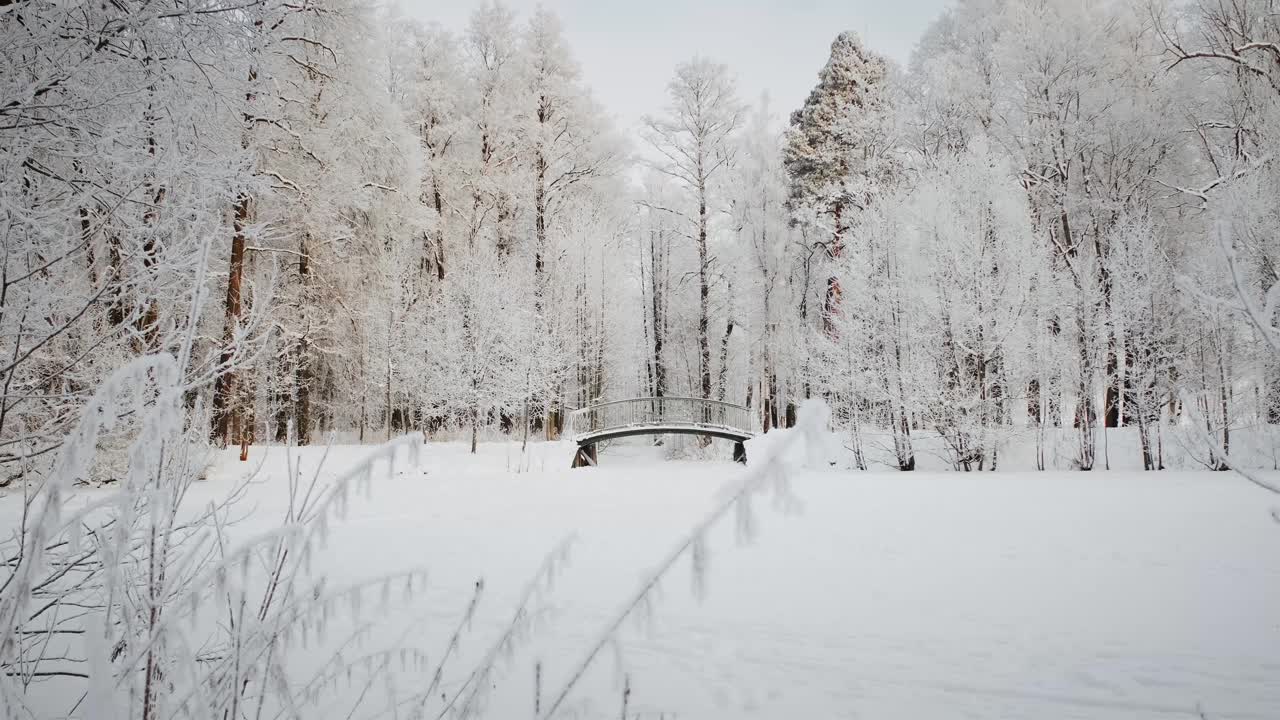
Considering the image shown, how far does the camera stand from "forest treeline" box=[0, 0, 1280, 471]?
2703 millimetres

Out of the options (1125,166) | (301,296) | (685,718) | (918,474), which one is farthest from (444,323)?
(1125,166)

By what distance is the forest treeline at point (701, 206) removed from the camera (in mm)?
2703

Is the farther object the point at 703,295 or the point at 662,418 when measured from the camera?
the point at 703,295

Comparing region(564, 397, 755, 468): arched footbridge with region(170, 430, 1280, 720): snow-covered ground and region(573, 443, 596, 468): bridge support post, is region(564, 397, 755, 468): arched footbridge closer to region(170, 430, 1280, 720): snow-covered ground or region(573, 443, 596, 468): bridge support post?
region(573, 443, 596, 468): bridge support post

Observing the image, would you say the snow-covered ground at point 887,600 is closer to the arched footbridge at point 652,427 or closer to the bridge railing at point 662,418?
the arched footbridge at point 652,427

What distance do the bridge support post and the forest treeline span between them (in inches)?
43.0

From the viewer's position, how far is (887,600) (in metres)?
4.25

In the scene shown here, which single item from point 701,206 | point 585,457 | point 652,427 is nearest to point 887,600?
point 652,427

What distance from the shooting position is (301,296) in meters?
13.2

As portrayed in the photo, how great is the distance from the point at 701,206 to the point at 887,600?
14772mm

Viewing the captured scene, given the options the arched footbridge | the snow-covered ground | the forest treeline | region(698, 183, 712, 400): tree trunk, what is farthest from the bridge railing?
the snow-covered ground

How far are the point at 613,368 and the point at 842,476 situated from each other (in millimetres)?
12651

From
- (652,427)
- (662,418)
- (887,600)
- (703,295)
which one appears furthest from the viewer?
(703,295)

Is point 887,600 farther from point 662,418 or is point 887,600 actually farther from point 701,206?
point 701,206
